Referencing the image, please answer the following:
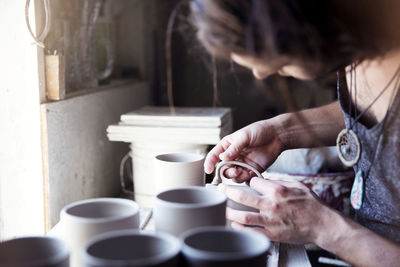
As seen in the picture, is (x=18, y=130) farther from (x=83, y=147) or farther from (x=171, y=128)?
(x=171, y=128)

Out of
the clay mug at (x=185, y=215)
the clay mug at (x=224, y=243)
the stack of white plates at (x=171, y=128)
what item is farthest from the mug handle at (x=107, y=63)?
the clay mug at (x=224, y=243)

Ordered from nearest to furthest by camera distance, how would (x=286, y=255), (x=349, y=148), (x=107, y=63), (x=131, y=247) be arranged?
1. (x=131, y=247)
2. (x=286, y=255)
3. (x=349, y=148)
4. (x=107, y=63)

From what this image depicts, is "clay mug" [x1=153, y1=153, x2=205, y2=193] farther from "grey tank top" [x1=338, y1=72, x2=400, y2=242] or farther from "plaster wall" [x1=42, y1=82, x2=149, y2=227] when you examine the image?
"plaster wall" [x1=42, y1=82, x2=149, y2=227]

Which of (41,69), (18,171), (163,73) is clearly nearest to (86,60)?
(41,69)

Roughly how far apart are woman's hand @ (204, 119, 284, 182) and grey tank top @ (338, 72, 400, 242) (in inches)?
11.8

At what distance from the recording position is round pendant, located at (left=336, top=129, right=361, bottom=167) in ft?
4.26

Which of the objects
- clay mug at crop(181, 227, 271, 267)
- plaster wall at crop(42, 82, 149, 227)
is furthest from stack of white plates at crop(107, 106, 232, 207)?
clay mug at crop(181, 227, 271, 267)

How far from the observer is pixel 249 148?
5.26 feet

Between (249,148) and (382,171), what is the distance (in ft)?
1.50

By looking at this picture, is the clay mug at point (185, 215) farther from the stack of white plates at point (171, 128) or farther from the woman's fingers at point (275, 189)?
the stack of white plates at point (171, 128)

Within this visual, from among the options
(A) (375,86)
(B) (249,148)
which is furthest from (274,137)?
(A) (375,86)

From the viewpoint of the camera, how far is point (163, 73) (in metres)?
2.81

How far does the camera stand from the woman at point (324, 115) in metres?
0.85

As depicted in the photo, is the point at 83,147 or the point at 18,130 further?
the point at 83,147
